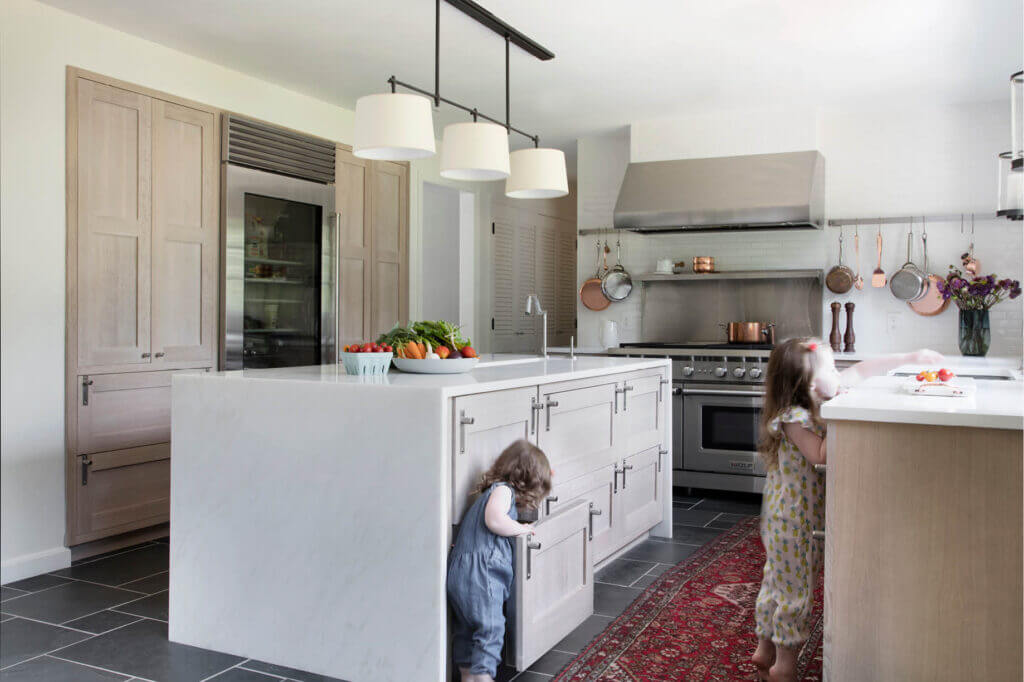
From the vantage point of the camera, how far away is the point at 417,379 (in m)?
2.80

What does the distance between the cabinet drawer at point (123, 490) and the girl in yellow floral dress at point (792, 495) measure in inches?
120

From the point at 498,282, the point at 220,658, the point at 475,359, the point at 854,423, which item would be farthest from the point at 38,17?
the point at 498,282

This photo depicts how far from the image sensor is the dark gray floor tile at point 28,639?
2.83m

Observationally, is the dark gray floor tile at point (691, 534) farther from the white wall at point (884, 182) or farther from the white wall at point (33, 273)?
the white wall at point (33, 273)

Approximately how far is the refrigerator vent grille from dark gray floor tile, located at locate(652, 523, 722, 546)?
2956 millimetres

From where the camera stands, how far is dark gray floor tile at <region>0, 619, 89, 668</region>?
2832 mm

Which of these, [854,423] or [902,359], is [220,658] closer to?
[854,423]

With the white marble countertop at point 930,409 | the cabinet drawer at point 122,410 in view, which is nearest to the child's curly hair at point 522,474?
the white marble countertop at point 930,409

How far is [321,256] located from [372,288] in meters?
0.56

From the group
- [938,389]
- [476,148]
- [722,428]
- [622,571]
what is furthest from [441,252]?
[938,389]

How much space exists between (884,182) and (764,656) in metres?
3.96

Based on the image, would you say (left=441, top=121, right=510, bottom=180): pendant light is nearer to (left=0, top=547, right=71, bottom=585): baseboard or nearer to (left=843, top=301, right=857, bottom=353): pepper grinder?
(left=0, top=547, right=71, bottom=585): baseboard

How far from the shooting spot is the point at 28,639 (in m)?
2.97

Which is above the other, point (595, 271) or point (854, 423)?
point (595, 271)
